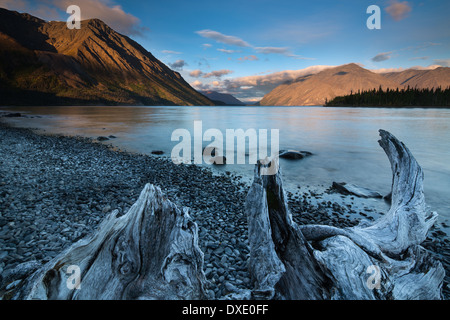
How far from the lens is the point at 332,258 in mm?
3117

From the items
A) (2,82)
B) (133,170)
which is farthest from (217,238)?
(2,82)

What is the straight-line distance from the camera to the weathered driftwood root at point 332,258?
2961 mm

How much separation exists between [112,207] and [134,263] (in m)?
4.29

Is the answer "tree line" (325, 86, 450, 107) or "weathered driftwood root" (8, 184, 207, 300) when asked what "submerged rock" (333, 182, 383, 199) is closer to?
"weathered driftwood root" (8, 184, 207, 300)

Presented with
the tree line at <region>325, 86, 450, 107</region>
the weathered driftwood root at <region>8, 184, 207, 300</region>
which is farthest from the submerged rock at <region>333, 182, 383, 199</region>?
the tree line at <region>325, 86, 450, 107</region>

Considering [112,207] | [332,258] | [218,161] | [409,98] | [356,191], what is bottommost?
[356,191]

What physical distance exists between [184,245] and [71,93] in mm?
195455

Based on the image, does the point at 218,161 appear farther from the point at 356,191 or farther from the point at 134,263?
the point at 134,263

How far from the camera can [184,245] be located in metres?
3.13

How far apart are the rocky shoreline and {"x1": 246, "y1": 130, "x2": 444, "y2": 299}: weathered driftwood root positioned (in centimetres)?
96

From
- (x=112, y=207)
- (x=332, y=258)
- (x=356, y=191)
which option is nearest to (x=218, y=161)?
(x=356, y=191)

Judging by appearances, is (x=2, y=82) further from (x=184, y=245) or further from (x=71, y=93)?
(x=184, y=245)

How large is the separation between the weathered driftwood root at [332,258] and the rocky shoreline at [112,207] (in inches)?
37.8
